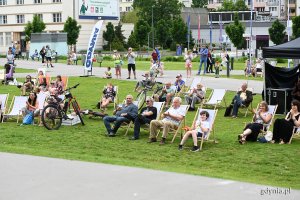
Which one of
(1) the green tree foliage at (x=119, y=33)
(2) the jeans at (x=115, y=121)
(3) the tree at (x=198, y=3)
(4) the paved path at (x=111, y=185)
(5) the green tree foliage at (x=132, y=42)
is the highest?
(3) the tree at (x=198, y=3)

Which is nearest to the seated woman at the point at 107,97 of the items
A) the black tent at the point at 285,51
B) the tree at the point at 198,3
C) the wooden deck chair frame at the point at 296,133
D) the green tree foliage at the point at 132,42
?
the black tent at the point at 285,51

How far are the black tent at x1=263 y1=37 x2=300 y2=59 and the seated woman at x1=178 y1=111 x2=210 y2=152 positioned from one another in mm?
4750

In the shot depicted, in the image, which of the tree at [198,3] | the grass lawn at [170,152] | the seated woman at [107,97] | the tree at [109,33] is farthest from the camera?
the tree at [198,3]

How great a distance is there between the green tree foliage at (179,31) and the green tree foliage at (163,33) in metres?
4.05

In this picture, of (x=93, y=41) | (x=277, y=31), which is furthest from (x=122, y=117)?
(x=277, y=31)

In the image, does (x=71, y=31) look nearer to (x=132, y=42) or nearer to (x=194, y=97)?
(x=132, y=42)

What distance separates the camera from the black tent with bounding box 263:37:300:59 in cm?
1789

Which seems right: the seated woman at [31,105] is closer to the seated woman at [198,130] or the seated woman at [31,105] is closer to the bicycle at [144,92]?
the bicycle at [144,92]

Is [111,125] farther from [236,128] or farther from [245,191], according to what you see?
[245,191]

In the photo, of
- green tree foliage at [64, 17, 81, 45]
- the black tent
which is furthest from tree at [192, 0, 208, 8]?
the black tent

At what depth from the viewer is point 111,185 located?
30.9ft

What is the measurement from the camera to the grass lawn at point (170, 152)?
11250 millimetres

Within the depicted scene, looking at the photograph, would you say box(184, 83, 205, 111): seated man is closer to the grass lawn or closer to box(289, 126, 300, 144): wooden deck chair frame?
the grass lawn

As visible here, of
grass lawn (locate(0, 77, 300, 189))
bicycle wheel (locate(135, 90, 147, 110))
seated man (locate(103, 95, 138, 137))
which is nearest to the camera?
grass lawn (locate(0, 77, 300, 189))
